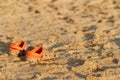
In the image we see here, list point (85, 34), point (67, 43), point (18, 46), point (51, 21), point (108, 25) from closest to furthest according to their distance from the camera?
point (18, 46)
point (67, 43)
point (85, 34)
point (108, 25)
point (51, 21)

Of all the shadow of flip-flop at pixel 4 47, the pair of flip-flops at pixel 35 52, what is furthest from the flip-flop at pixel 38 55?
the shadow of flip-flop at pixel 4 47

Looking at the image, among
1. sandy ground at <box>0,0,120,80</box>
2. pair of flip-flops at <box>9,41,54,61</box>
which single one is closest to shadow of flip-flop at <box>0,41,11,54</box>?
sandy ground at <box>0,0,120,80</box>

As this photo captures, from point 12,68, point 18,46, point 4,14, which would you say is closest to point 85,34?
point 18,46

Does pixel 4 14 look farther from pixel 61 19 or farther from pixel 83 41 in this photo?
pixel 83 41

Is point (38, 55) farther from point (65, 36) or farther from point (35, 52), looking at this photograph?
point (65, 36)

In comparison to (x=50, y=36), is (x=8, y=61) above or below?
below

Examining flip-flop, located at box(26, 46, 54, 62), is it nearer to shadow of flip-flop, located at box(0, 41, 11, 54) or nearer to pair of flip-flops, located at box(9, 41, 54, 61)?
pair of flip-flops, located at box(9, 41, 54, 61)
